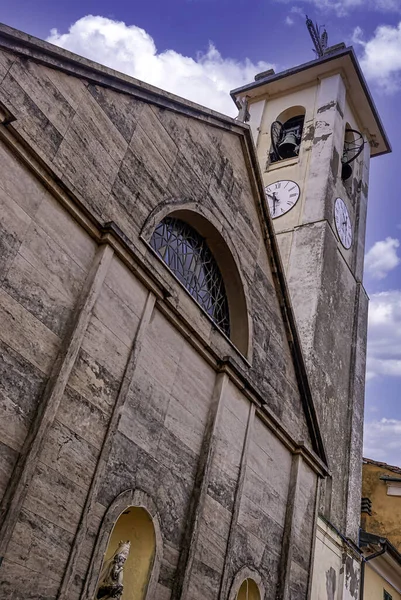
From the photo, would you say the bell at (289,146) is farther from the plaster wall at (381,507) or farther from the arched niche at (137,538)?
the arched niche at (137,538)

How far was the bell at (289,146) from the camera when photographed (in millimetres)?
18719

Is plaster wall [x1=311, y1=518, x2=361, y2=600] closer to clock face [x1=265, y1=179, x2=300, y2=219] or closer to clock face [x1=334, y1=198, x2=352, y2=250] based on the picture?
clock face [x1=334, y1=198, x2=352, y2=250]

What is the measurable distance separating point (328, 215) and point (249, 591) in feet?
33.8

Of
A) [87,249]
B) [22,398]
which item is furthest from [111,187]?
[22,398]

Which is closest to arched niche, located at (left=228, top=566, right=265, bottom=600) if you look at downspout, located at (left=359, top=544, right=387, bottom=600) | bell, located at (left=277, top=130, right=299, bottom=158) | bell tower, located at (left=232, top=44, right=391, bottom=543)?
bell tower, located at (left=232, top=44, right=391, bottom=543)

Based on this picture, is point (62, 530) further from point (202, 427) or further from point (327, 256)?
point (327, 256)

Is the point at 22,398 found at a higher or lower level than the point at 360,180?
lower

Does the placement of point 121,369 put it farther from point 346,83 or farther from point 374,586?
point 346,83

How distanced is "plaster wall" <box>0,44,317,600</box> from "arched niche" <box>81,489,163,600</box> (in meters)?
0.11

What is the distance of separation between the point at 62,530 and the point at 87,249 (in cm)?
288

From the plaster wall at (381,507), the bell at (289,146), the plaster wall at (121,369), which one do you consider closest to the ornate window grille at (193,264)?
the plaster wall at (121,369)

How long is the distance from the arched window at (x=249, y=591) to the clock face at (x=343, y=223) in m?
10.5

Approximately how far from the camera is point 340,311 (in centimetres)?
1584

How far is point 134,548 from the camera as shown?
6957 mm
